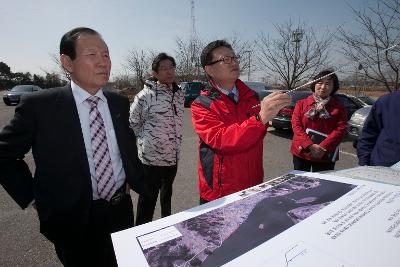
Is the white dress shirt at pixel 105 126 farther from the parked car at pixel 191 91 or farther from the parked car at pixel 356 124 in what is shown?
the parked car at pixel 191 91

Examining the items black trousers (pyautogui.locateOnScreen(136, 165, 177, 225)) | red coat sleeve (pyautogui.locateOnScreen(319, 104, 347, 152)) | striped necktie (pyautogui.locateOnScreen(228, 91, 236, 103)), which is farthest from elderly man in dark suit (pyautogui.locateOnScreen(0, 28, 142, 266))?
red coat sleeve (pyautogui.locateOnScreen(319, 104, 347, 152))

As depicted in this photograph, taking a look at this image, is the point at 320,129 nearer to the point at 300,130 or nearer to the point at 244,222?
the point at 300,130

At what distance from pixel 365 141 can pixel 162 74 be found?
2055 mm

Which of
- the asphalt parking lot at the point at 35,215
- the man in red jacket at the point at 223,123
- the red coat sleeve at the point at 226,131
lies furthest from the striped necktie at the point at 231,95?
the asphalt parking lot at the point at 35,215

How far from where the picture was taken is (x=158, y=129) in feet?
9.93

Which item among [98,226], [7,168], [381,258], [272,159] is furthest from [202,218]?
[272,159]

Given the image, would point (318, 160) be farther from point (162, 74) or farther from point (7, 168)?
point (7, 168)

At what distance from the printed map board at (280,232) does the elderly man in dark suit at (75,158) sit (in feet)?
2.61

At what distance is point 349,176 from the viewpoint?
1360mm

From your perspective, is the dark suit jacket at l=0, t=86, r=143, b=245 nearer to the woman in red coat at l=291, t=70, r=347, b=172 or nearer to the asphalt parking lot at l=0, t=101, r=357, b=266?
the asphalt parking lot at l=0, t=101, r=357, b=266

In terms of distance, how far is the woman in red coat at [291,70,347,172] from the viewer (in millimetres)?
3230

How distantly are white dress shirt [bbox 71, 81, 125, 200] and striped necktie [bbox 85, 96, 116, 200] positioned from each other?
2 centimetres

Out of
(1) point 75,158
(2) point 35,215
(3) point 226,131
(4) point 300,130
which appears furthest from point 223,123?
(2) point 35,215

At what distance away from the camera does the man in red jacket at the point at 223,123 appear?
1.71 m
